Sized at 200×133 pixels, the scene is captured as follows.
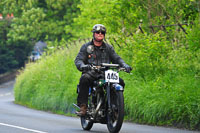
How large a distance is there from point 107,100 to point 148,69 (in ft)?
16.8

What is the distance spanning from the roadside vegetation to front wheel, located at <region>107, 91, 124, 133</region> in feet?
7.26

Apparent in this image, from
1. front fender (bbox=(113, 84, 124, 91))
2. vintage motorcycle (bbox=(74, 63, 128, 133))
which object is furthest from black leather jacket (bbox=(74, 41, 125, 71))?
front fender (bbox=(113, 84, 124, 91))

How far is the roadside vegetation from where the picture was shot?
38.5 ft

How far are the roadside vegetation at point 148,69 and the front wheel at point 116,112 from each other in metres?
2.21

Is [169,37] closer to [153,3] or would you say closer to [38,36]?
[153,3]

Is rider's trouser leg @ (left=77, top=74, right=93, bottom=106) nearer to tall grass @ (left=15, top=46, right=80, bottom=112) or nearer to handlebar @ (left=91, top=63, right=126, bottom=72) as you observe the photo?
handlebar @ (left=91, top=63, right=126, bottom=72)

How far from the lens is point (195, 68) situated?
42.4 feet

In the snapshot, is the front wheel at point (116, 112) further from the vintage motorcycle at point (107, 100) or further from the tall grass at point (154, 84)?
the tall grass at point (154, 84)

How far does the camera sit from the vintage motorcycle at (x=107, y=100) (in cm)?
891

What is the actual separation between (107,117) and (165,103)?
2.62 meters

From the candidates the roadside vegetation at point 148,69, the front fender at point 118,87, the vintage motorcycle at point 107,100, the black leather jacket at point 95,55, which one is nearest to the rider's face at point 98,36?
the black leather jacket at point 95,55

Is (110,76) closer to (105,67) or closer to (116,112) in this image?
(105,67)

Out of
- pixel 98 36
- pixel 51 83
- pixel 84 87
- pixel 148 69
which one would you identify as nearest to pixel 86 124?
pixel 84 87

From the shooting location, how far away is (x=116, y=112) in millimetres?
9070
